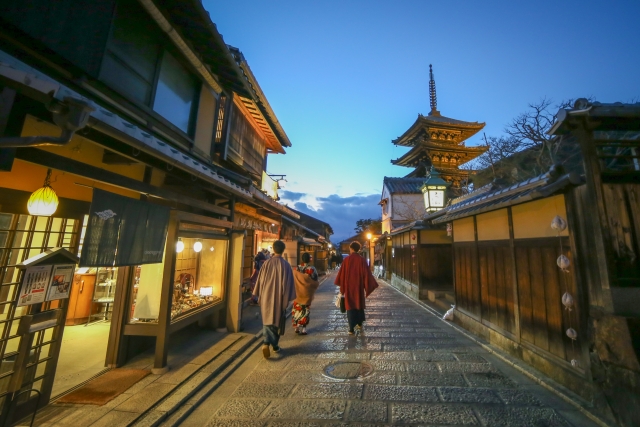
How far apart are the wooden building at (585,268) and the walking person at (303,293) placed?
4.95 m

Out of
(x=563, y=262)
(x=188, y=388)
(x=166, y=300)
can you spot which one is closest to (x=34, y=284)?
(x=166, y=300)

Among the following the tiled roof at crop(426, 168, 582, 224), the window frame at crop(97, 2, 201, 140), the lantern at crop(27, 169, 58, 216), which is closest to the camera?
the lantern at crop(27, 169, 58, 216)

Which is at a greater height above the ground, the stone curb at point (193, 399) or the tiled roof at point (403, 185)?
the tiled roof at point (403, 185)

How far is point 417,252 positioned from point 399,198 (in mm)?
18729

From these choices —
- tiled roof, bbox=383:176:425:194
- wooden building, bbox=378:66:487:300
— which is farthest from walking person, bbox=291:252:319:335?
tiled roof, bbox=383:176:425:194

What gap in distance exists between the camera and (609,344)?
3.70m

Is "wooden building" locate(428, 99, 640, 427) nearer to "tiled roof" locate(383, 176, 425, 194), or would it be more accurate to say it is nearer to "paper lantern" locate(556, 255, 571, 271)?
"paper lantern" locate(556, 255, 571, 271)

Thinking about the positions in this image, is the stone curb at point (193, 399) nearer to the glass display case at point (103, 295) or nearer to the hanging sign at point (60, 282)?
the hanging sign at point (60, 282)

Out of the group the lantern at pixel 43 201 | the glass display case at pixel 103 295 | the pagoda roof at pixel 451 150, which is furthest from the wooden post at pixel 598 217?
the pagoda roof at pixel 451 150

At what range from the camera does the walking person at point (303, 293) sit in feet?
24.3

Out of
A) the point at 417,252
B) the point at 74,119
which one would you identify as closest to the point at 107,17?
the point at 74,119

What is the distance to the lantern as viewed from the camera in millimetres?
3562

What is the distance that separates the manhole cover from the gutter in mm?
7999

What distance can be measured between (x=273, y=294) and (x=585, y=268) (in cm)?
589
